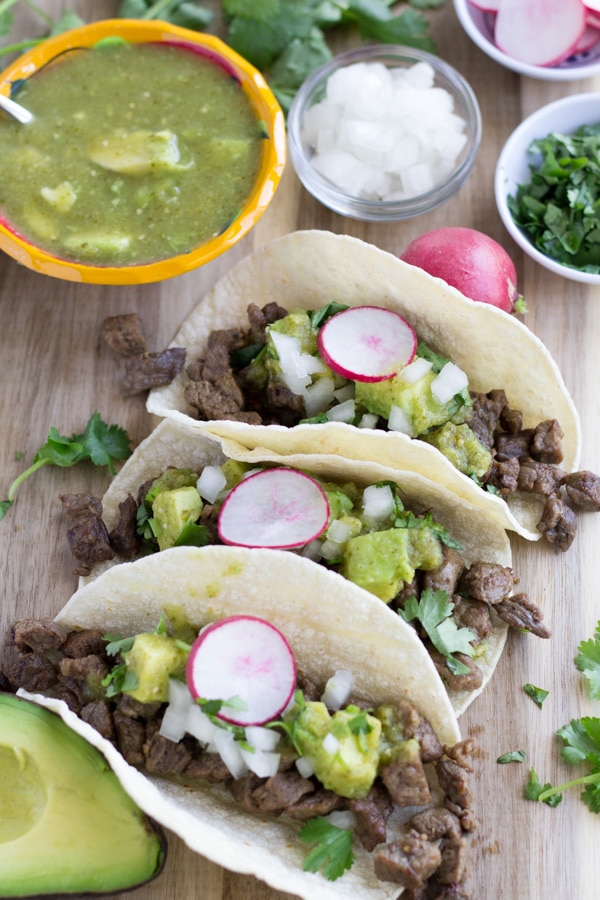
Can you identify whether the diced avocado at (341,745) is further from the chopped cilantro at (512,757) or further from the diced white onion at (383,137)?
the diced white onion at (383,137)

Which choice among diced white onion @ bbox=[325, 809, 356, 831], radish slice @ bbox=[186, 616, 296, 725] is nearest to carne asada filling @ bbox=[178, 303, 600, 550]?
radish slice @ bbox=[186, 616, 296, 725]

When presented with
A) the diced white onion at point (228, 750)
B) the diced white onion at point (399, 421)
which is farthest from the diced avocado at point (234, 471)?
the diced white onion at point (228, 750)

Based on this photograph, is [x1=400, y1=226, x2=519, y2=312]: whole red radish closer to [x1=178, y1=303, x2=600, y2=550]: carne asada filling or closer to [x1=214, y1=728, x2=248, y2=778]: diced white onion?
[x1=178, y1=303, x2=600, y2=550]: carne asada filling

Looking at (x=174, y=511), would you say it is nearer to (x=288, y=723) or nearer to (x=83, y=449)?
(x=83, y=449)

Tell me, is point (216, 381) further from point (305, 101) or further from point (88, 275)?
point (305, 101)

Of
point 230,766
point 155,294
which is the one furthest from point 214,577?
point 155,294

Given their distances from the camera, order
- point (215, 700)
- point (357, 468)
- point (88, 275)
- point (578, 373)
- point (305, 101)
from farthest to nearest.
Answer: point (305, 101), point (578, 373), point (88, 275), point (357, 468), point (215, 700)
